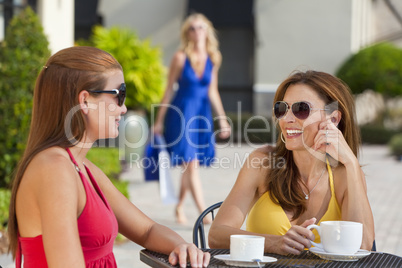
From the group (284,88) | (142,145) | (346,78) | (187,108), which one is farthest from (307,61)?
(284,88)

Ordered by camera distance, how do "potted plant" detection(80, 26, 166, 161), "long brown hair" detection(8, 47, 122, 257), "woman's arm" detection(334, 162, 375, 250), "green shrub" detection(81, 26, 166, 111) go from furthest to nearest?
"green shrub" detection(81, 26, 166, 111)
"potted plant" detection(80, 26, 166, 161)
"woman's arm" detection(334, 162, 375, 250)
"long brown hair" detection(8, 47, 122, 257)

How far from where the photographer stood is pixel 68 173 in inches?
78.3

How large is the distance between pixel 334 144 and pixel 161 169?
417 centimetres

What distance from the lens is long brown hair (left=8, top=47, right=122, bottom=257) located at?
6.79ft

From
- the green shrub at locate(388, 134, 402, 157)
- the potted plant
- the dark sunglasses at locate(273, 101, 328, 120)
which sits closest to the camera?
the dark sunglasses at locate(273, 101, 328, 120)

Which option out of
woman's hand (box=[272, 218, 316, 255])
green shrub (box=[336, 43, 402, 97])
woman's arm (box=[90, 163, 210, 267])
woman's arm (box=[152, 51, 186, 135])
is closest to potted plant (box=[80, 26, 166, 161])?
woman's arm (box=[152, 51, 186, 135])

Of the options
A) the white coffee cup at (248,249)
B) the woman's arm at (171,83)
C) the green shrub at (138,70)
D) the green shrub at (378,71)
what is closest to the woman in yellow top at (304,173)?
the white coffee cup at (248,249)

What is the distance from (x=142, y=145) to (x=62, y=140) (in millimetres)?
11378

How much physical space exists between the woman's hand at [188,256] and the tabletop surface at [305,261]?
0.02 metres

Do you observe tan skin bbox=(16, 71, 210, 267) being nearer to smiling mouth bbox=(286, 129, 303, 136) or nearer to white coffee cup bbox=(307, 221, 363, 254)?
white coffee cup bbox=(307, 221, 363, 254)

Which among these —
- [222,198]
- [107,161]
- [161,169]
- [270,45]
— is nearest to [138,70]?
[107,161]

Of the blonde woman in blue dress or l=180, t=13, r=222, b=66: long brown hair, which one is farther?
l=180, t=13, r=222, b=66: long brown hair

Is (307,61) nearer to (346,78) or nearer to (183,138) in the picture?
(346,78)

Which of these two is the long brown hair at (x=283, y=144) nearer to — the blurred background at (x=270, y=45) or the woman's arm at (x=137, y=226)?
the woman's arm at (x=137, y=226)
